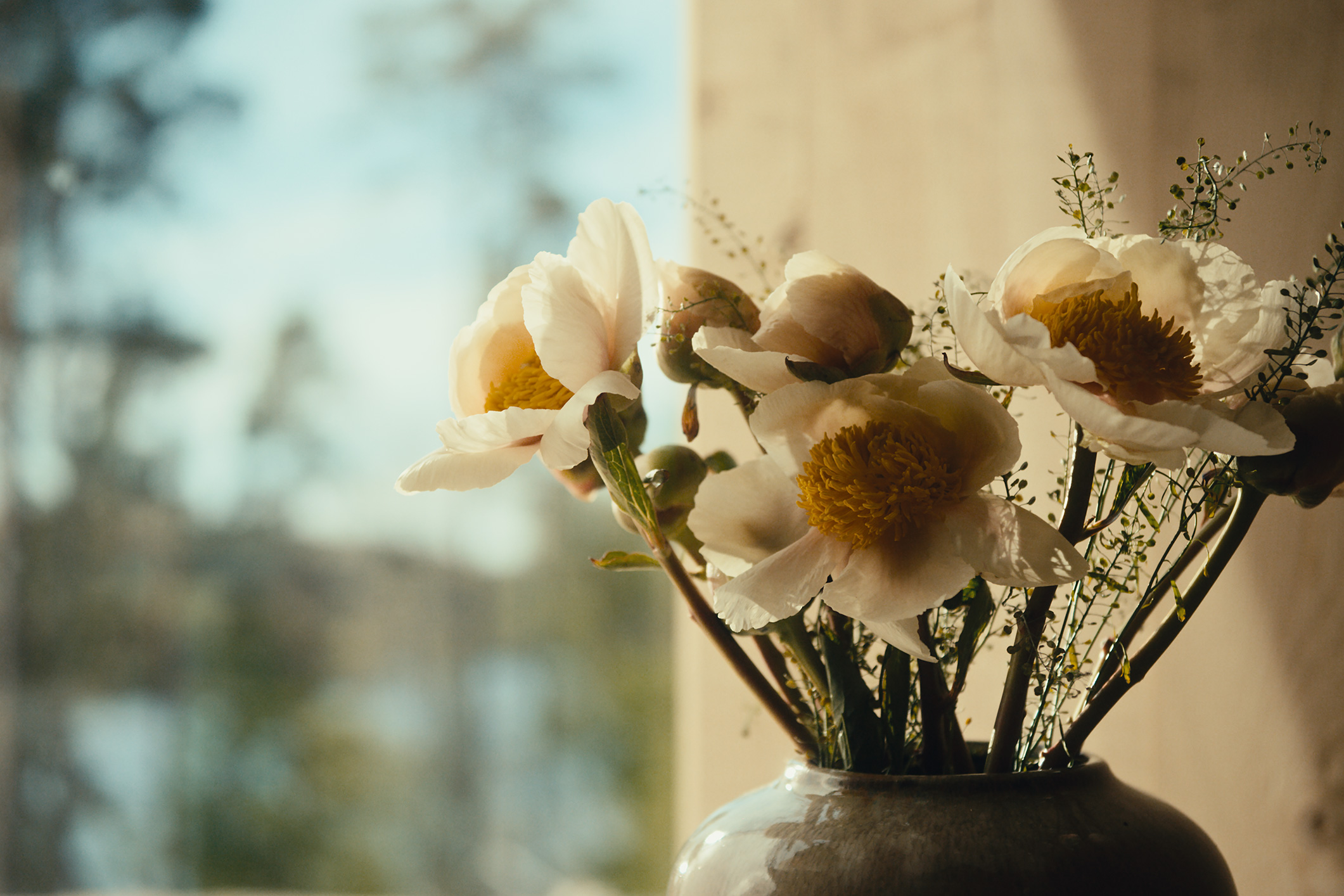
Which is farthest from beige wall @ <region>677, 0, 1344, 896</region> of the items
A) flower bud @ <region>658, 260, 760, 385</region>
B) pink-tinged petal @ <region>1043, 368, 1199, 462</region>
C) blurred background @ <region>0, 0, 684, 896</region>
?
blurred background @ <region>0, 0, 684, 896</region>

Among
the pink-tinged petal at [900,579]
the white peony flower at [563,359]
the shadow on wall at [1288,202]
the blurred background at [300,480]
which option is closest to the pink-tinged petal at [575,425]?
the white peony flower at [563,359]

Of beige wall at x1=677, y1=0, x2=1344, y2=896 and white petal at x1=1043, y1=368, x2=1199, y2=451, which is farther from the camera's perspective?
beige wall at x1=677, y1=0, x2=1344, y2=896

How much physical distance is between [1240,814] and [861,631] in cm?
41

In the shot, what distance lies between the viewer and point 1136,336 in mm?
408

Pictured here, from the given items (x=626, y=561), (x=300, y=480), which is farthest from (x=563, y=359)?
(x=300, y=480)

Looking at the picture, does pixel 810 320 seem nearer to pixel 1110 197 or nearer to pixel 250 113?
pixel 1110 197

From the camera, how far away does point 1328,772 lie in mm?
698

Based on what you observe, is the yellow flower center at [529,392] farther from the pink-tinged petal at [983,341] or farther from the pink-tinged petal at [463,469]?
the pink-tinged petal at [983,341]

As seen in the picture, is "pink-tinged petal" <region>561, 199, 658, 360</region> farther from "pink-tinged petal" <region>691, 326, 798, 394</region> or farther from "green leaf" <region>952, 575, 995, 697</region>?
"green leaf" <region>952, 575, 995, 697</region>

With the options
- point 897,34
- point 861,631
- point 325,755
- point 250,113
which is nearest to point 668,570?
point 861,631

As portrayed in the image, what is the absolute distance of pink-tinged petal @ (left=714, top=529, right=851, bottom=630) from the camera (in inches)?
16.2

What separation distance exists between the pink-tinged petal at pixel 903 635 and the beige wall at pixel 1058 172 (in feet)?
1.07

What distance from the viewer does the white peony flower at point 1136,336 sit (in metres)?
0.36

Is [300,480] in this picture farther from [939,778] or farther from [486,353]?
[939,778]
